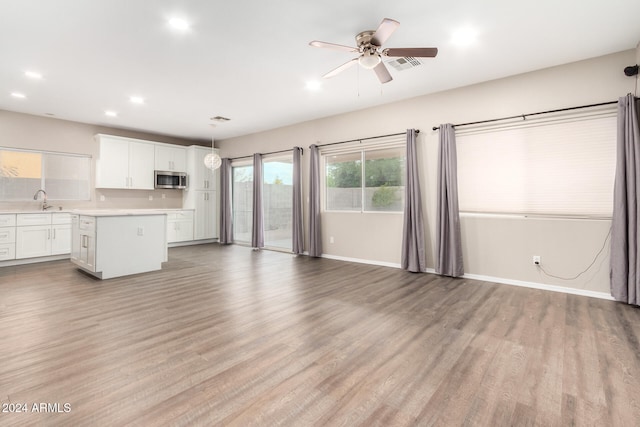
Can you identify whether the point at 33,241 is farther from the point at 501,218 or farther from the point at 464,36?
the point at 501,218

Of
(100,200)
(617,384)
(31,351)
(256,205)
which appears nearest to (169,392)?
A: (31,351)

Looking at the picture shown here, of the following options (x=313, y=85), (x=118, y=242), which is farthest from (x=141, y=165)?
(x=313, y=85)

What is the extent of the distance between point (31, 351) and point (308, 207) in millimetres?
4793

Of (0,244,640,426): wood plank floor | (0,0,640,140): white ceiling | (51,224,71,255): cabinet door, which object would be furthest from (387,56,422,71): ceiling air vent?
(51,224,71,255): cabinet door

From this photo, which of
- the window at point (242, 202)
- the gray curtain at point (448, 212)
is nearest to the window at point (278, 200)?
the window at point (242, 202)

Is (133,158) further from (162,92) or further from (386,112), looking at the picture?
(386,112)

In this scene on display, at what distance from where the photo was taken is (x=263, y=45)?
134 inches

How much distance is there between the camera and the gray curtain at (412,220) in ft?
16.0

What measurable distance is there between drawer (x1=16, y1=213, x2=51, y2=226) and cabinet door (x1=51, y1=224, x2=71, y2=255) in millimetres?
169

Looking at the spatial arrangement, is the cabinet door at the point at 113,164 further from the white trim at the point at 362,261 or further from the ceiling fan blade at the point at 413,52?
the ceiling fan blade at the point at 413,52

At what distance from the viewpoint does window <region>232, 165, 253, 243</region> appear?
8133 mm

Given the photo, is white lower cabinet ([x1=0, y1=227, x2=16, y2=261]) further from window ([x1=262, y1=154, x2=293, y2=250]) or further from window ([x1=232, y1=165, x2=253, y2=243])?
window ([x1=262, y1=154, x2=293, y2=250])

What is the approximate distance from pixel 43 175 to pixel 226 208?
3751 mm

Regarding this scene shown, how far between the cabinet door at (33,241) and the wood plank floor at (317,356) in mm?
2121
